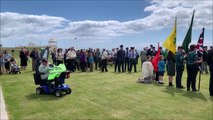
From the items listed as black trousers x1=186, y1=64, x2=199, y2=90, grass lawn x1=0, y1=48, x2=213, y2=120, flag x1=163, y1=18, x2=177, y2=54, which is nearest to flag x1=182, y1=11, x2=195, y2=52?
flag x1=163, y1=18, x2=177, y2=54

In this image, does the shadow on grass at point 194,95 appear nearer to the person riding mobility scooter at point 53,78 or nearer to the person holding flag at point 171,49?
the person holding flag at point 171,49

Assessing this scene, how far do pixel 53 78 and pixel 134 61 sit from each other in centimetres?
1049

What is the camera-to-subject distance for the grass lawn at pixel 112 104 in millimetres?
7832

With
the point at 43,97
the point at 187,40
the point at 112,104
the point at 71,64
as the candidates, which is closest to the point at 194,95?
the point at 187,40

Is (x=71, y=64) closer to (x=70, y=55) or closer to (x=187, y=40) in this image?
(x=70, y=55)

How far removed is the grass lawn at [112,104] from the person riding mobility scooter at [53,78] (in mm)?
310

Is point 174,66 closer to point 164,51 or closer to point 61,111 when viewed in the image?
point 164,51

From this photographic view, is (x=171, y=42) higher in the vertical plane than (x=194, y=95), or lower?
higher

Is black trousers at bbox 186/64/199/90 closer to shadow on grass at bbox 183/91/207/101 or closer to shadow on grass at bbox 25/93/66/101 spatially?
shadow on grass at bbox 183/91/207/101

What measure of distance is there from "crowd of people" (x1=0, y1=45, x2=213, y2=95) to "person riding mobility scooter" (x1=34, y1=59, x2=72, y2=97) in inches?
94.1

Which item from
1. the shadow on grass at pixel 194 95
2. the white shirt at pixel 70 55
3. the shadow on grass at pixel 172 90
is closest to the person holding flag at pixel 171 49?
the shadow on grass at pixel 172 90

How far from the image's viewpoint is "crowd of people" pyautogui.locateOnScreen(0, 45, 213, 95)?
11.9m

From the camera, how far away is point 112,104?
354 inches

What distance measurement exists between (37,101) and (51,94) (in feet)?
3.71
